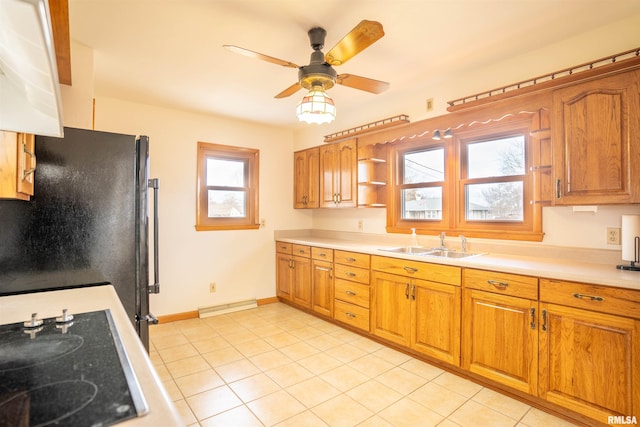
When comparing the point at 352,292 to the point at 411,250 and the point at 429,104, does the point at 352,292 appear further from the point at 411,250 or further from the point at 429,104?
the point at 429,104

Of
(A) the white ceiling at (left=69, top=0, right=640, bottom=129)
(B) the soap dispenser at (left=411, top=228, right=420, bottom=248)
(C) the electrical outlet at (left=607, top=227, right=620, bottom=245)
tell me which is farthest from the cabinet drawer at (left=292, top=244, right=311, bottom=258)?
(C) the electrical outlet at (left=607, top=227, right=620, bottom=245)

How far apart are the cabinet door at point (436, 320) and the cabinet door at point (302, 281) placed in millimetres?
1512

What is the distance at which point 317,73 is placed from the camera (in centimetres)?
200

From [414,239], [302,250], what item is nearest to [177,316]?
[302,250]

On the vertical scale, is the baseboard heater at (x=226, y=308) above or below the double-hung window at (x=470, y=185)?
below

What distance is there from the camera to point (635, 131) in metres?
1.82

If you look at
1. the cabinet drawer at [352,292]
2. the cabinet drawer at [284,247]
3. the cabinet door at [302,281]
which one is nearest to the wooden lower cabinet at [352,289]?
the cabinet drawer at [352,292]

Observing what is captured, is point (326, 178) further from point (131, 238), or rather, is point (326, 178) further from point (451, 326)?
point (131, 238)

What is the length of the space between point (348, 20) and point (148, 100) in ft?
8.10

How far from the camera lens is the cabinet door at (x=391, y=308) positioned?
276 cm

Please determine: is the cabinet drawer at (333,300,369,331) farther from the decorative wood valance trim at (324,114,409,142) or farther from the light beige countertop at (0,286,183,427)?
the light beige countertop at (0,286,183,427)

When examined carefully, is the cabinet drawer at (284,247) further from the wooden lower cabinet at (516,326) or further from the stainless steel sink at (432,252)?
the stainless steel sink at (432,252)

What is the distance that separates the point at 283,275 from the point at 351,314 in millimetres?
1368

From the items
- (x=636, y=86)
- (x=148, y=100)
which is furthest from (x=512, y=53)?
(x=148, y=100)
